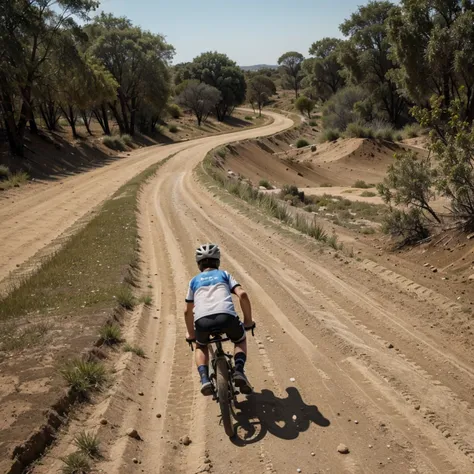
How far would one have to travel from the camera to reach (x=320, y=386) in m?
6.32

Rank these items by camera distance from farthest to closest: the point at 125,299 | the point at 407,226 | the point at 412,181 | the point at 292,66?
the point at 292,66
the point at 407,226
the point at 412,181
the point at 125,299

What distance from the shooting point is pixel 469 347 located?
24.1ft

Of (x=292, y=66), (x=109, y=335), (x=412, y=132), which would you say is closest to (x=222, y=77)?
(x=412, y=132)

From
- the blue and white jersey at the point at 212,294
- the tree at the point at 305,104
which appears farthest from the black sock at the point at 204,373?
the tree at the point at 305,104

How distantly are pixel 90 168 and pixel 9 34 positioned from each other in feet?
36.3

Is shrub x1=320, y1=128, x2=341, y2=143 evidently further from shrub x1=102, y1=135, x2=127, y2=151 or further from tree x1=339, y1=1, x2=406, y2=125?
shrub x1=102, y1=135, x2=127, y2=151

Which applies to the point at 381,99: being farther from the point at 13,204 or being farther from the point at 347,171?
the point at 13,204

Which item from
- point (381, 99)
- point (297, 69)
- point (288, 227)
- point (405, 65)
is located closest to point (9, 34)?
point (288, 227)

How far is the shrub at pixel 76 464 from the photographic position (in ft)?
15.4

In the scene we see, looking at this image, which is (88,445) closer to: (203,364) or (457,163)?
(203,364)

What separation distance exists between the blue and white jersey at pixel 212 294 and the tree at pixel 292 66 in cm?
12892

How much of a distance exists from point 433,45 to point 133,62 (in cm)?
3253

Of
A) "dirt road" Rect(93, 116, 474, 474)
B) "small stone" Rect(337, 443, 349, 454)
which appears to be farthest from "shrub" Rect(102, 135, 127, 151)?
"small stone" Rect(337, 443, 349, 454)

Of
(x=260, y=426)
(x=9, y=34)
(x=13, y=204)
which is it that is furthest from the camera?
(x=9, y=34)
